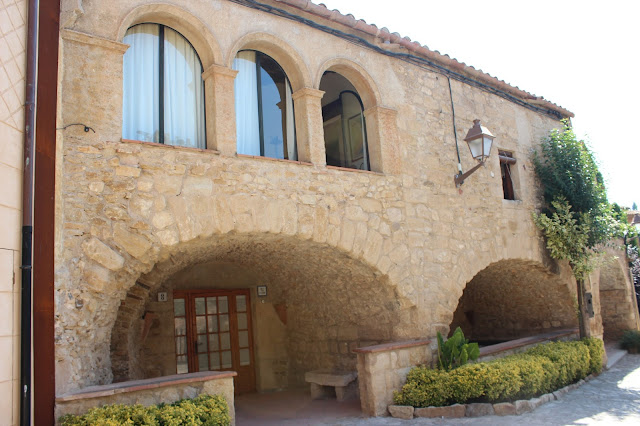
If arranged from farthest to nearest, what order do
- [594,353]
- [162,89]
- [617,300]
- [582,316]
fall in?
[617,300]
[582,316]
[594,353]
[162,89]

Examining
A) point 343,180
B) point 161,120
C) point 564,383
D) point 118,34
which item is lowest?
point 564,383

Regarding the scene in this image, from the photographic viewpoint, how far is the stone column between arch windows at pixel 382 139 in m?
7.12

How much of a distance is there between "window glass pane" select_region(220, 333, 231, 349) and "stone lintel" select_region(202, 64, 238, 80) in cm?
448

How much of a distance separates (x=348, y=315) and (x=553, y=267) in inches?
159

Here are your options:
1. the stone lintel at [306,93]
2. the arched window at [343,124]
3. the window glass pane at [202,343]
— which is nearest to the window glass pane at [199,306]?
the window glass pane at [202,343]

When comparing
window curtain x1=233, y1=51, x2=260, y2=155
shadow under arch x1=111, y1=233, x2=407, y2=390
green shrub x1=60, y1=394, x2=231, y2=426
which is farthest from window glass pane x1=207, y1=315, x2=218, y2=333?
green shrub x1=60, y1=394, x2=231, y2=426

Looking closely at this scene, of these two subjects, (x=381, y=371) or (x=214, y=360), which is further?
(x=214, y=360)

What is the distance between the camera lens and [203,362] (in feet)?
27.2

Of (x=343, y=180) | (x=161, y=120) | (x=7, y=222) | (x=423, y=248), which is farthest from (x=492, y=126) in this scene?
(x=7, y=222)

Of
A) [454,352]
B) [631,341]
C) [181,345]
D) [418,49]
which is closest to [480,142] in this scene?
[418,49]

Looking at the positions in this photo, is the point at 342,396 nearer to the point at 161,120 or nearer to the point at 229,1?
the point at 161,120

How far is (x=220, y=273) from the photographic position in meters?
8.73

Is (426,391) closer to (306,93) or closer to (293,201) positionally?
(293,201)

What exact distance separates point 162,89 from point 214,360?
183 inches
